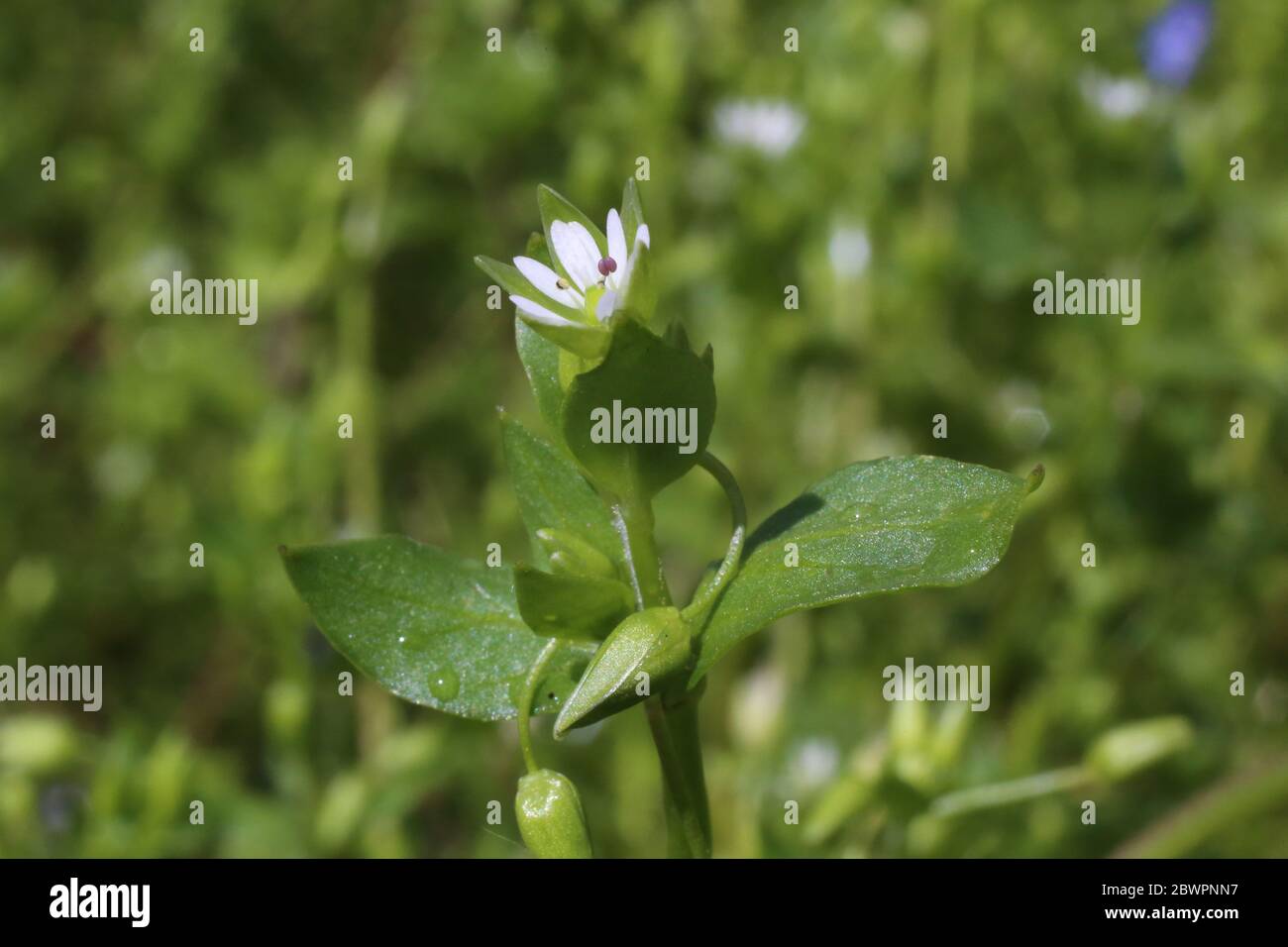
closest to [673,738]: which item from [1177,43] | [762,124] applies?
[762,124]

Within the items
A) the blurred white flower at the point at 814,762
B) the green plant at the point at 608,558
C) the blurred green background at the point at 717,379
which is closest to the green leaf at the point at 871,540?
the green plant at the point at 608,558

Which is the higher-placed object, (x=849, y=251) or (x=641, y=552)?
(x=849, y=251)

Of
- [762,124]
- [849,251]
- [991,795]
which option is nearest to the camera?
[991,795]

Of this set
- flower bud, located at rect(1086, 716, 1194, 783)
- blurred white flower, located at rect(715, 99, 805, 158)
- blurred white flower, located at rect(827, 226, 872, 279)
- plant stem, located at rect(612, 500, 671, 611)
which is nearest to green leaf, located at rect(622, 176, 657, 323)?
plant stem, located at rect(612, 500, 671, 611)

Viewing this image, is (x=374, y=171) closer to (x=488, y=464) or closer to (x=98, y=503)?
(x=488, y=464)

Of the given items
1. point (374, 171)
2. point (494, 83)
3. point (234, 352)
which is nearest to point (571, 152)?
point (494, 83)

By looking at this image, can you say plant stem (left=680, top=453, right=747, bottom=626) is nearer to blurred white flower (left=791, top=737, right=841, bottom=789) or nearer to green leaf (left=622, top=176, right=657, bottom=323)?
green leaf (left=622, top=176, right=657, bottom=323)

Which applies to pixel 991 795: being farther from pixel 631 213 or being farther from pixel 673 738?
pixel 631 213
